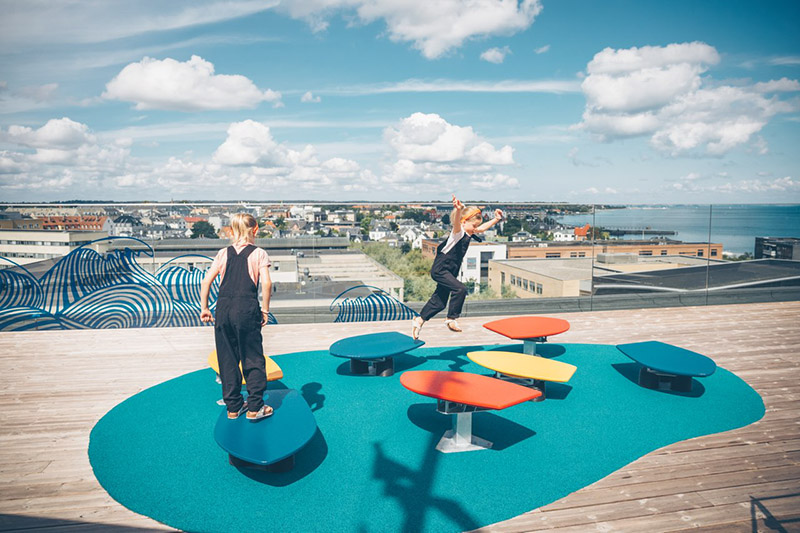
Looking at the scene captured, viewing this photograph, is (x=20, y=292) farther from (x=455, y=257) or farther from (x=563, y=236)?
(x=563, y=236)

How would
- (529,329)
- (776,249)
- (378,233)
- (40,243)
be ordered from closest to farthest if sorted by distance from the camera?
(529,329), (40,243), (378,233), (776,249)

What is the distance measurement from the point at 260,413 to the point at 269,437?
377 mm

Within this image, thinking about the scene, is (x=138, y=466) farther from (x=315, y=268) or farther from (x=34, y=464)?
(x=315, y=268)

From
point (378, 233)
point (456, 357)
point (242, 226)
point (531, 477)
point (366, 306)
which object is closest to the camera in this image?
point (531, 477)

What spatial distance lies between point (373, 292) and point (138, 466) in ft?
16.7

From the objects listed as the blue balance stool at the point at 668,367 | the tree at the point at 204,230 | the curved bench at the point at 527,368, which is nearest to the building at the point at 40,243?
the tree at the point at 204,230

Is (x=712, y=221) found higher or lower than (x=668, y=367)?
higher

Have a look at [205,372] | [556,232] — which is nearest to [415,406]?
[205,372]

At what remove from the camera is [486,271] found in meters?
8.69

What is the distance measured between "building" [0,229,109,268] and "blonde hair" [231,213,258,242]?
17.0 ft

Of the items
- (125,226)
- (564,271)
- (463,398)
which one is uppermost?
(125,226)

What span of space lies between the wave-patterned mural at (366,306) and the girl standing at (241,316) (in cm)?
438

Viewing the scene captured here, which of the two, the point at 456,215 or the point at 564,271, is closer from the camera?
the point at 456,215

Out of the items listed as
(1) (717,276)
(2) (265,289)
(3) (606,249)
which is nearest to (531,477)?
(2) (265,289)
